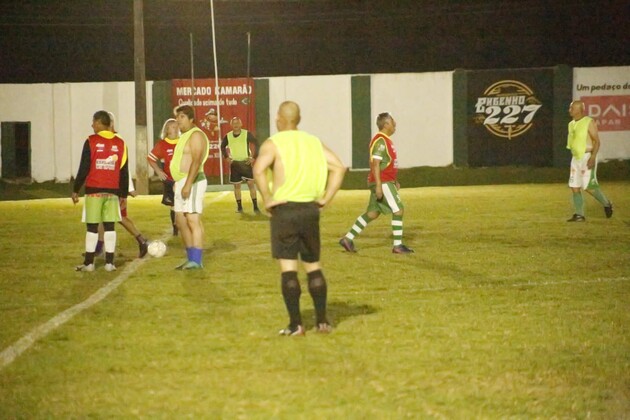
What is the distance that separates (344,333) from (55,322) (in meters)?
2.54

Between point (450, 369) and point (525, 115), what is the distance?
99.5 ft

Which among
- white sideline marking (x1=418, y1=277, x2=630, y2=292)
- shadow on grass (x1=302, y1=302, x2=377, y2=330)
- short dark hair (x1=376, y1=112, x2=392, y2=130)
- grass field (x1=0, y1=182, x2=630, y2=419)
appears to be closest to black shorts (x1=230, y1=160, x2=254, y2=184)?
grass field (x1=0, y1=182, x2=630, y2=419)

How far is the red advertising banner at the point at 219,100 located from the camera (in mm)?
35844

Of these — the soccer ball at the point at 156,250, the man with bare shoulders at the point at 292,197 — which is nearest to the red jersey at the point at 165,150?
the soccer ball at the point at 156,250

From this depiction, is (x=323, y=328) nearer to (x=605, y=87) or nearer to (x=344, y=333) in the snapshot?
(x=344, y=333)

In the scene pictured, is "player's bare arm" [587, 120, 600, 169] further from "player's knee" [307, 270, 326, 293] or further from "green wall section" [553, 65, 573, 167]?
"green wall section" [553, 65, 573, 167]

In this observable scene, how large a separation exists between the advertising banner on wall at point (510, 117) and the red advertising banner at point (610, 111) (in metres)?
1.36

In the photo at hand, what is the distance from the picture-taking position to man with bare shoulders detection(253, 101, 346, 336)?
878 cm

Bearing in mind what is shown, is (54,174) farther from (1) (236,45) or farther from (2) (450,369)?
(2) (450,369)

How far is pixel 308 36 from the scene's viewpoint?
55406 millimetres

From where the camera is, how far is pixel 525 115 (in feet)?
122

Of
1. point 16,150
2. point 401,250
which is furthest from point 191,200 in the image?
point 16,150

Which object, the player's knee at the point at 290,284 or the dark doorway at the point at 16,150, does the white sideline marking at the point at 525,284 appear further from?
the dark doorway at the point at 16,150

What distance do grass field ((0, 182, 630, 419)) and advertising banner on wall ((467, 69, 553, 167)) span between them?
20328mm
